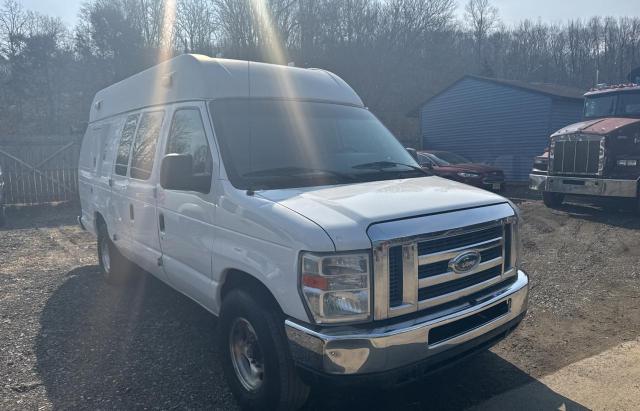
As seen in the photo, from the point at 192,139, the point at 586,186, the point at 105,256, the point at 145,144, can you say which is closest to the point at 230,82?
the point at 192,139

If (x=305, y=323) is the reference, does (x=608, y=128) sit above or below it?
above

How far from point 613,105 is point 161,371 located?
12.7 metres

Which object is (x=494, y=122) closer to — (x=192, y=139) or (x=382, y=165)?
(x=382, y=165)

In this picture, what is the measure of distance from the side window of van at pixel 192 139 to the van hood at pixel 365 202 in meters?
0.74

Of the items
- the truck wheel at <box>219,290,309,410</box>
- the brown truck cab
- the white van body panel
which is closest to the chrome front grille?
the white van body panel

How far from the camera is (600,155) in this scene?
10672 mm

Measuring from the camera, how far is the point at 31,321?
203 inches

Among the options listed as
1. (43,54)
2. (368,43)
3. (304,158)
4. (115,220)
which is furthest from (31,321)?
(368,43)

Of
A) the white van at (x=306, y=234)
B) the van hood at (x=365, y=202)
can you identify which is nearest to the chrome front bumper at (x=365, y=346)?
the white van at (x=306, y=234)

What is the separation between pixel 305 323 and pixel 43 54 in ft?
119

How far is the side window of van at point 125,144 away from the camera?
5.32 meters

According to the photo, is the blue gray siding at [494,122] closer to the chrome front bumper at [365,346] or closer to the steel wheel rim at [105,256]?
the steel wheel rim at [105,256]

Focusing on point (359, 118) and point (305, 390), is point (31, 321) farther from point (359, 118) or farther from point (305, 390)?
point (359, 118)

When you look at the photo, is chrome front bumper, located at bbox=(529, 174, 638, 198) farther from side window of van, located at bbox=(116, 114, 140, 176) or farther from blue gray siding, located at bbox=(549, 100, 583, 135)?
side window of van, located at bbox=(116, 114, 140, 176)
